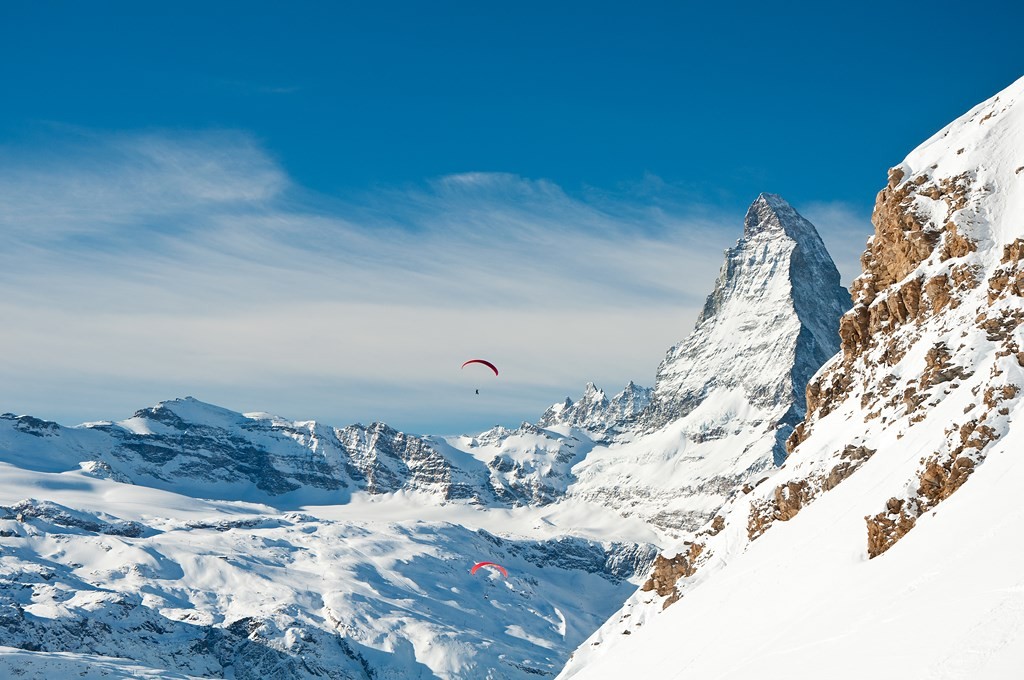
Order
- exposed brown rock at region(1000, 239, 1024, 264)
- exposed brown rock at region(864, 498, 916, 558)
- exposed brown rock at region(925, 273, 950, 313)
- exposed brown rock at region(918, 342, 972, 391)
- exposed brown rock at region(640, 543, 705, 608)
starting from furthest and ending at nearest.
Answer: exposed brown rock at region(640, 543, 705, 608) → exposed brown rock at region(925, 273, 950, 313) → exposed brown rock at region(918, 342, 972, 391) → exposed brown rock at region(1000, 239, 1024, 264) → exposed brown rock at region(864, 498, 916, 558)

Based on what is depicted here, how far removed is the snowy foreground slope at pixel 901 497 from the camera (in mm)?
37406

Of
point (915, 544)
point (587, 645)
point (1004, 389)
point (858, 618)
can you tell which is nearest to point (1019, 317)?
point (1004, 389)

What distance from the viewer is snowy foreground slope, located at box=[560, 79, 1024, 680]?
37.4 metres

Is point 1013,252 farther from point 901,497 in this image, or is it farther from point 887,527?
point 887,527

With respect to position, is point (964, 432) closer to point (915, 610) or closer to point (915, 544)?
point (915, 544)

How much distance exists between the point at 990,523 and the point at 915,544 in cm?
481

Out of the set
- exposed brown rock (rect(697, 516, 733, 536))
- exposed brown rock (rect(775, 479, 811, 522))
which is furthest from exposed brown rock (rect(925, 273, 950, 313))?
exposed brown rock (rect(697, 516, 733, 536))

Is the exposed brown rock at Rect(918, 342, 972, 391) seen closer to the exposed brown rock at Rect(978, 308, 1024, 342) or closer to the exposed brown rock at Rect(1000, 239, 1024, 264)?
the exposed brown rock at Rect(978, 308, 1024, 342)

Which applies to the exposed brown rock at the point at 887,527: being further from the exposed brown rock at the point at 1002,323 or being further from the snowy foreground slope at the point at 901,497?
the exposed brown rock at the point at 1002,323

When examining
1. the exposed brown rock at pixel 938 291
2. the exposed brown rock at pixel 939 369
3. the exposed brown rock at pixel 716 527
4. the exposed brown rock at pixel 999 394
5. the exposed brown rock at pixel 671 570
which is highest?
the exposed brown rock at pixel 938 291

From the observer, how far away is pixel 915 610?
1505 inches

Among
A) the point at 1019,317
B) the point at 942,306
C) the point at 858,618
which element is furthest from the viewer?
the point at 942,306

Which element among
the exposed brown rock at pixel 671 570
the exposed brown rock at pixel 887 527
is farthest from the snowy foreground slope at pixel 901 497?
the exposed brown rock at pixel 671 570

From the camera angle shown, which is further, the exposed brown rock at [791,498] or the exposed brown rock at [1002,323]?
the exposed brown rock at [791,498]
